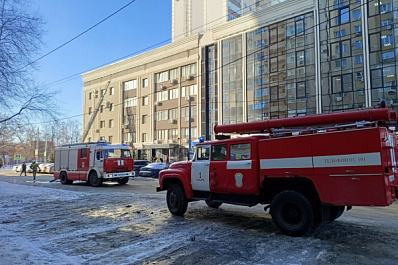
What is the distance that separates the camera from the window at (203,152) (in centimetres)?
877

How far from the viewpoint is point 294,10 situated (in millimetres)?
35219

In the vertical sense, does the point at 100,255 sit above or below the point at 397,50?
below

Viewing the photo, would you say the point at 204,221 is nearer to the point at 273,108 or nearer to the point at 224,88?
the point at 273,108

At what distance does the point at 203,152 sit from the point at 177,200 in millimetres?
1660

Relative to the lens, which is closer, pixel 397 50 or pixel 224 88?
pixel 397 50

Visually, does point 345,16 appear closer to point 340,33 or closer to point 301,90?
point 340,33

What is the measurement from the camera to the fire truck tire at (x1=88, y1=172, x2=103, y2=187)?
19.8 metres

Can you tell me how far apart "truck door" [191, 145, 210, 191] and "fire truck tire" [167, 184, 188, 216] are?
20.1 inches

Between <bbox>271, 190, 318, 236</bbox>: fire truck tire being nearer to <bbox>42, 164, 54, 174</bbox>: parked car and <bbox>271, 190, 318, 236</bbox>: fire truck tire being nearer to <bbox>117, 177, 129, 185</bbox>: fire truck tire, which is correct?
<bbox>117, 177, 129, 185</bbox>: fire truck tire

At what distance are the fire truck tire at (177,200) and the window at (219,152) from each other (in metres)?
1.54

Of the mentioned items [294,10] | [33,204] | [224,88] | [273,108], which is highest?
[294,10]

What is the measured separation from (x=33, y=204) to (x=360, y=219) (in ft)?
36.1

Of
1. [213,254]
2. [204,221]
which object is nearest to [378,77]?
[204,221]

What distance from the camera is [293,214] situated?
6.85m
